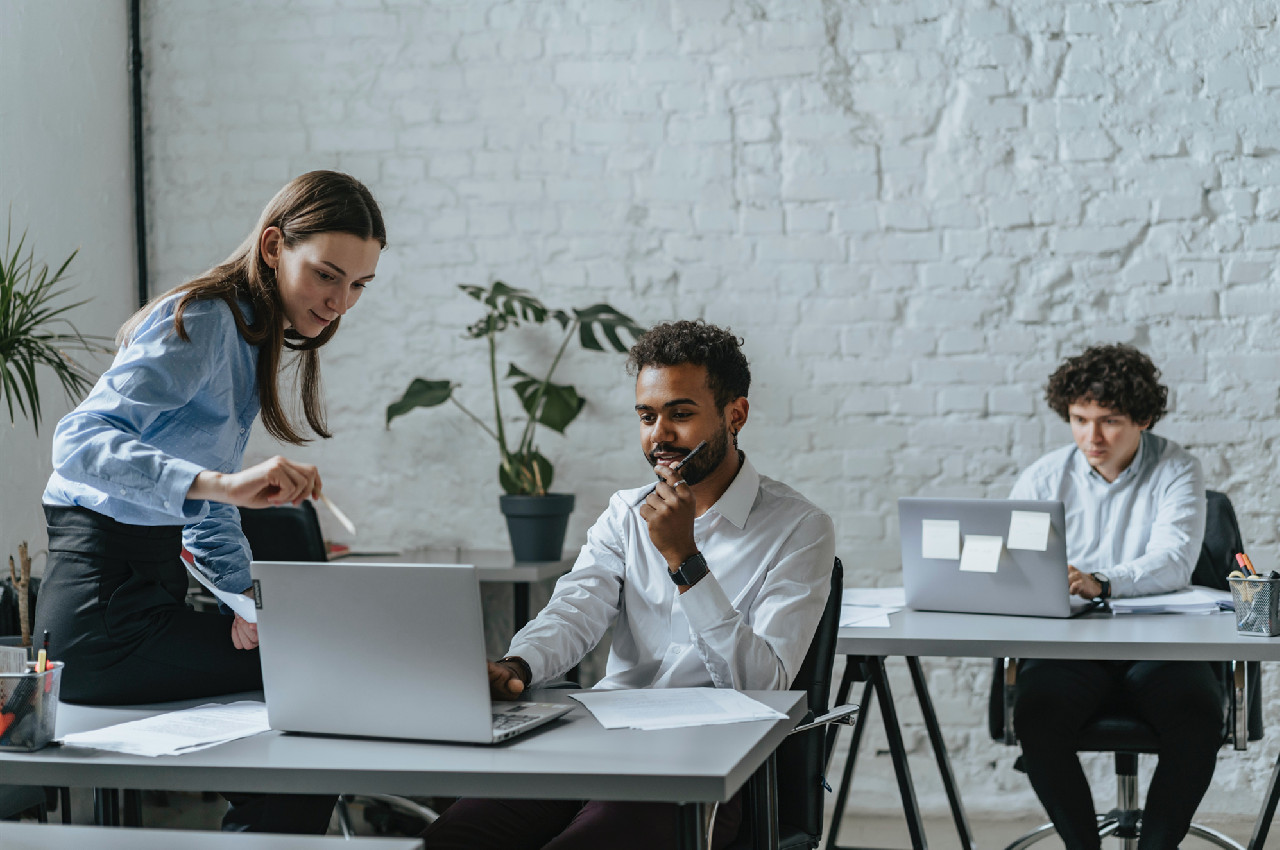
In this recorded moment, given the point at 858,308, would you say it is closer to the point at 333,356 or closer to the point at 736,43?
the point at 736,43

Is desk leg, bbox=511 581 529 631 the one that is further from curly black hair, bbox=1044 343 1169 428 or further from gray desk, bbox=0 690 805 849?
gray desk, bbox=0 690 805 849

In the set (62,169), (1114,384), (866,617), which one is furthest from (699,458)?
(62,169)

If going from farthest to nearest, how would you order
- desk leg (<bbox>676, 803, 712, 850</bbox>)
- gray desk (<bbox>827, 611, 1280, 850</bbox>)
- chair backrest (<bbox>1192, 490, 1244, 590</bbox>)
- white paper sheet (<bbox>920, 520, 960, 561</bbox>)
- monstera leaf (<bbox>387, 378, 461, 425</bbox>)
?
monstera leaf (<bbox>387, 378, 461, 425</bbox>)
chair backrest (<bbox>1192, 490, 1244, 590</bbox>)
white paper sheet (<bbox>920, 520, 960, 561</bbox>)
gray desk (<bbox>827, 611, 1280, 850</bbox>)
desk leg (<bbox>676, 803, 712, 850</bbox>)

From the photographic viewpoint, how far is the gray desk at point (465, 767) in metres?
1.27

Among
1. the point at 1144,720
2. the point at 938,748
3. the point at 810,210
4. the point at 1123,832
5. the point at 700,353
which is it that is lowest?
the point at 1123,832

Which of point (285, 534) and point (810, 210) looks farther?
point (810, 210)

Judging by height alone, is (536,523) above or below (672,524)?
below

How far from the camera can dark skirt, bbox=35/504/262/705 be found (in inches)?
66.9

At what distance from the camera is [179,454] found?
178cm

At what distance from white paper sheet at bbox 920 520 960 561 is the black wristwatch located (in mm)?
902

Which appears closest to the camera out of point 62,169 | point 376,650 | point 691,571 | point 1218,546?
point 376,650

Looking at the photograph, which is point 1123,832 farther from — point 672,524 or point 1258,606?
point 672,524

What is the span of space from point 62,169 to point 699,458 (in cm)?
266

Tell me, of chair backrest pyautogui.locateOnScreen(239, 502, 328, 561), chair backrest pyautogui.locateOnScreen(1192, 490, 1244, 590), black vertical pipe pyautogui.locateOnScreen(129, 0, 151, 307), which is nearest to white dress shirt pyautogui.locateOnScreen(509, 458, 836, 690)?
chair backrest pyautogui.locateOnScreen(239, 502, 328, 561)
